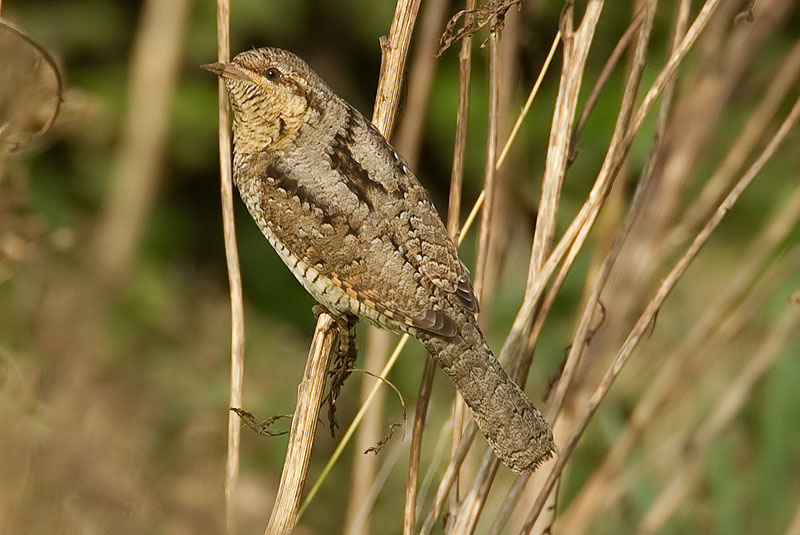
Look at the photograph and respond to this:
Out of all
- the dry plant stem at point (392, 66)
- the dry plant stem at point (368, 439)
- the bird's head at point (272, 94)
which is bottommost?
the dry plant stem at point (368, 439)

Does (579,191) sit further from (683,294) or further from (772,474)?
(772,474)

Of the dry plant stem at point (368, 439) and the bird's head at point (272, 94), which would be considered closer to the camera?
the bird's head at point (272, 94)

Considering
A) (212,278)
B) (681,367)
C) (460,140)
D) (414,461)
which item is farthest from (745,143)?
(212,278)

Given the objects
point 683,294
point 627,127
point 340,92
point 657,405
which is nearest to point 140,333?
point 340,92

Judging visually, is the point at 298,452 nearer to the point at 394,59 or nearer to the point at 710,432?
the point at 394,59

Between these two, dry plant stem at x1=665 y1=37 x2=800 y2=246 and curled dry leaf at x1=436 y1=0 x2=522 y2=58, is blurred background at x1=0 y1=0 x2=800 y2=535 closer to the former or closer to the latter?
dry plant stem at x1=665 y1=37 x2=800 y2=246

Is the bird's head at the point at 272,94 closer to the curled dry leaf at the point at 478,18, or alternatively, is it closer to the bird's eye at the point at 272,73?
the bird's eye at the point at 272,73

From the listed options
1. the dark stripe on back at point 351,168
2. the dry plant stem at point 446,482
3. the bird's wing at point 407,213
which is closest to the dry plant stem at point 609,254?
the dry plant stem at point 446,482
